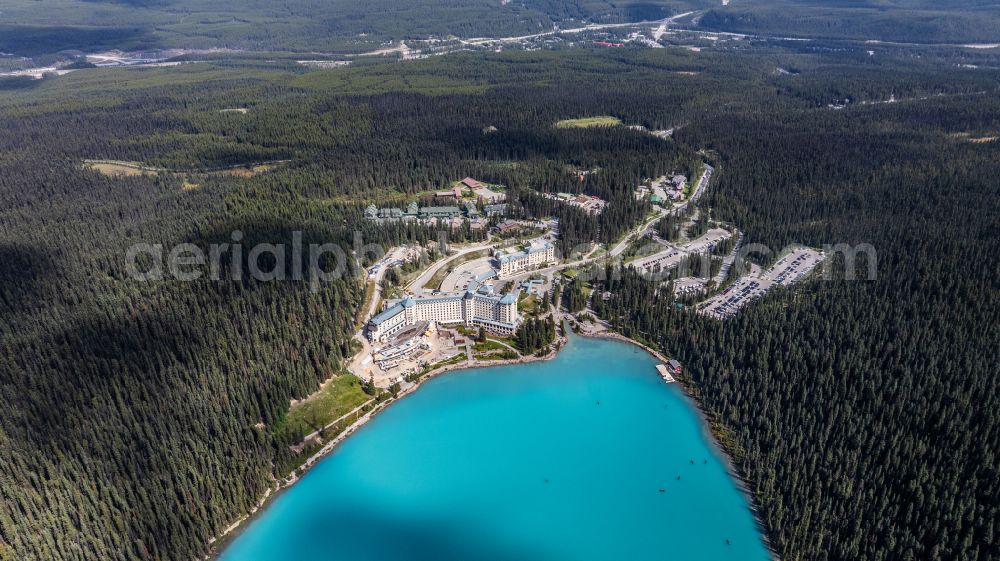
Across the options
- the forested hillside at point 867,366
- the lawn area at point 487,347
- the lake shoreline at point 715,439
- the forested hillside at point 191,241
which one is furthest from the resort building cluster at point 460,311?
the forested hillside at point 867,366

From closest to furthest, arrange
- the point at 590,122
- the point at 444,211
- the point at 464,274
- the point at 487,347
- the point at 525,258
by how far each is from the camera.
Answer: the point at 487,347, the point at 464,274, the point at 525,258, the point at 444,211, the point at 590,122

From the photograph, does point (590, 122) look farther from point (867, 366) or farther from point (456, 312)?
point (867, 366)

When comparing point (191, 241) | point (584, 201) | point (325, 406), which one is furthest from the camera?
point (584, 201)

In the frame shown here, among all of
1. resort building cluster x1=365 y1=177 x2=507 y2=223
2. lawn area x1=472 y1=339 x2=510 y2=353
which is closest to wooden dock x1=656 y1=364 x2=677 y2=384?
lawn area x1=472 y1=339 x2=510 y2=353

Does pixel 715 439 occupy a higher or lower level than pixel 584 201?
lower

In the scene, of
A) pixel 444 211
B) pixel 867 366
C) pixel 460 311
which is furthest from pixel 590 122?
pixel 867 366

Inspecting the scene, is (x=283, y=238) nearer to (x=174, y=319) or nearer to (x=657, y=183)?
(x=174, y=319)

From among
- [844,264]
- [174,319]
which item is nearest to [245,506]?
[174,319]
